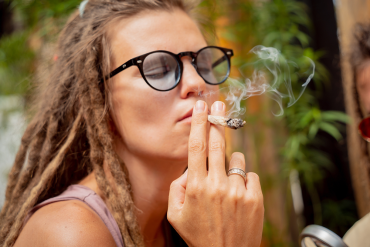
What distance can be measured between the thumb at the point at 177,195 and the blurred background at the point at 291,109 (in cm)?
137

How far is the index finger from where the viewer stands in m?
0.81

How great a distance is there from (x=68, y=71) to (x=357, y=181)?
222 centimetres

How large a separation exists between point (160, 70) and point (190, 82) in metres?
0.13

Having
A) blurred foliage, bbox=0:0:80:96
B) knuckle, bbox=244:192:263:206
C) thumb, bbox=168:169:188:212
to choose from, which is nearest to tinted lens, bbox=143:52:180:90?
thumb, bbox=168:169:188:212

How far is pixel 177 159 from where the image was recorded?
1.04m

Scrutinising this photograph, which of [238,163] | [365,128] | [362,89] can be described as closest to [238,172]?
[238,163]

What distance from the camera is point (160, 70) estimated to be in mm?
1037

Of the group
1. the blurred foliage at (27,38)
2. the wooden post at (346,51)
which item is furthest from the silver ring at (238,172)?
the blurred foliage at (27,38)

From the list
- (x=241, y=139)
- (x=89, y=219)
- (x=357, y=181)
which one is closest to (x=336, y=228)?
(x=357, y=181)

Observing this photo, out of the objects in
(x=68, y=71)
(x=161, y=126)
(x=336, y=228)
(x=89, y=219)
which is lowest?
(x=336, y=228)

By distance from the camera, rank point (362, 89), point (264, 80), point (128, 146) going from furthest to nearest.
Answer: point (264, 80)
point (362, 89)
point (128, 146)

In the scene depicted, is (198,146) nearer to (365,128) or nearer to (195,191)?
(195,191)

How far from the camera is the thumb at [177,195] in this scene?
855 millimetres

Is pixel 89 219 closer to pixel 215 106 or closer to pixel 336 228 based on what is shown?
pixel 215 106
